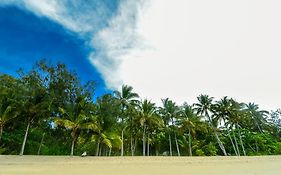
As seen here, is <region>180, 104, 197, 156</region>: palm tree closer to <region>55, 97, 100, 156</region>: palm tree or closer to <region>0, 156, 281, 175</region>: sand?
<region>55, 97, 100, 156</region>: palm tree

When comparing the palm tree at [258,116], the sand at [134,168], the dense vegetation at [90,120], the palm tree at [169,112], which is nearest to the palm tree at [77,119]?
the dense vegetation at [90,120]

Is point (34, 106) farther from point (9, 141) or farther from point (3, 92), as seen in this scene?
point (9, 141)

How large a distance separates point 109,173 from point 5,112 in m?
17.1

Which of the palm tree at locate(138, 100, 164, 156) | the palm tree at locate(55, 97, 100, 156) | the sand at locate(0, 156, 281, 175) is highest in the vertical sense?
the palm tree at locate(138, 100, 164, 156)

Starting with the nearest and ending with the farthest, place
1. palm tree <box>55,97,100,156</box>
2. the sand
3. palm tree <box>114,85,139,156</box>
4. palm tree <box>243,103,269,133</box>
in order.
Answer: the sand, palm tree <box>55,97,100,156</box>, palm tree <box>114,85,139,156</box>, palm tree <box>243,103,269,133</box>

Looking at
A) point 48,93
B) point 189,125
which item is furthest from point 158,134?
point 48,93

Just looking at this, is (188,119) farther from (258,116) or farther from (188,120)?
(258,116)

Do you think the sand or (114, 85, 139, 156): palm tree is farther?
(114, 85, 139, 156): palm tree

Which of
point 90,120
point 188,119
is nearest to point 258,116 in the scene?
point 188,119

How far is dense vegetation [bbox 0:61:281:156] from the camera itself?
27.2 meters

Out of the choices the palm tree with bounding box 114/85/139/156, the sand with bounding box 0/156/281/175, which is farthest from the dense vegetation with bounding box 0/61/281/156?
the sand with bounding box 0/156/281/175

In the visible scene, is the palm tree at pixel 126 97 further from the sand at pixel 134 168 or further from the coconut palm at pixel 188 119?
the sand at pixel 134 168

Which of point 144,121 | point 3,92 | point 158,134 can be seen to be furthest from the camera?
point 158,134

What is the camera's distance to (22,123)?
3034 cm
